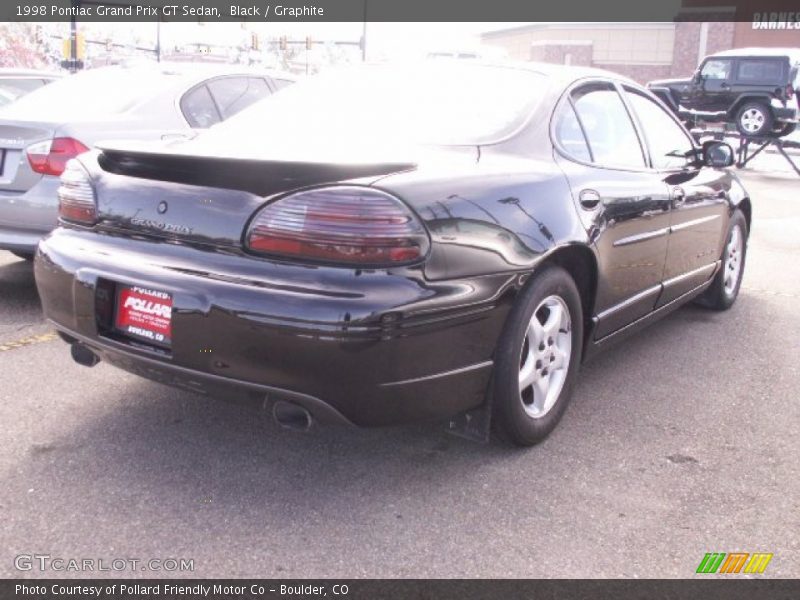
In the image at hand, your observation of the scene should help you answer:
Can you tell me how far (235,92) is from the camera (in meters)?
6.24

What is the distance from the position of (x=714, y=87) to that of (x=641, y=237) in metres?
20.4

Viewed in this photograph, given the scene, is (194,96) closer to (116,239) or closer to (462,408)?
(116,239)

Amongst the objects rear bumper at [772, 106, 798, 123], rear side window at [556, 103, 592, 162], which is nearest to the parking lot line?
rear side window at [556, 103, 592, 162]

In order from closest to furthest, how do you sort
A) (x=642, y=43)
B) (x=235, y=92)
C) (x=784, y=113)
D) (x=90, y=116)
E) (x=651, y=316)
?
1. (x=651, y=316)
2. (x=90, y=116)
3. (x=235, y=92)
4. (x=784, y=113)
5. (x=642, y=43)

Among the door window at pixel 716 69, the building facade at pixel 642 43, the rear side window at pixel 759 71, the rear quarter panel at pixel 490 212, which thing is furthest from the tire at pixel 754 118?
the building facade at pixel 642 43

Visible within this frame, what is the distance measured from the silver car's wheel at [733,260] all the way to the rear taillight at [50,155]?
13.8ft

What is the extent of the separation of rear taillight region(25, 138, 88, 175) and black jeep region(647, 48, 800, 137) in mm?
18733

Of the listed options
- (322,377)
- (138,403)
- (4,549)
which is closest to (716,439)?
(322,377)

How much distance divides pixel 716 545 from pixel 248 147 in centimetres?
→ 205

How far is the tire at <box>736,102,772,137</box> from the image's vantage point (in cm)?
2075

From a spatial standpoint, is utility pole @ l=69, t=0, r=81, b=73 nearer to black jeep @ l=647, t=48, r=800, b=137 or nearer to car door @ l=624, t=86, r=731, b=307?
black jeep @ l=647, t=48, r=800, b=137

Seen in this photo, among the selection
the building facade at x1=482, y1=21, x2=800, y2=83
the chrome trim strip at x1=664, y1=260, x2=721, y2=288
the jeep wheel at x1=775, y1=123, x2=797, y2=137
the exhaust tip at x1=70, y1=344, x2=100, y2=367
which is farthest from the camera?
the building facade at x1=482, y1=21, x2=800, y2=83
